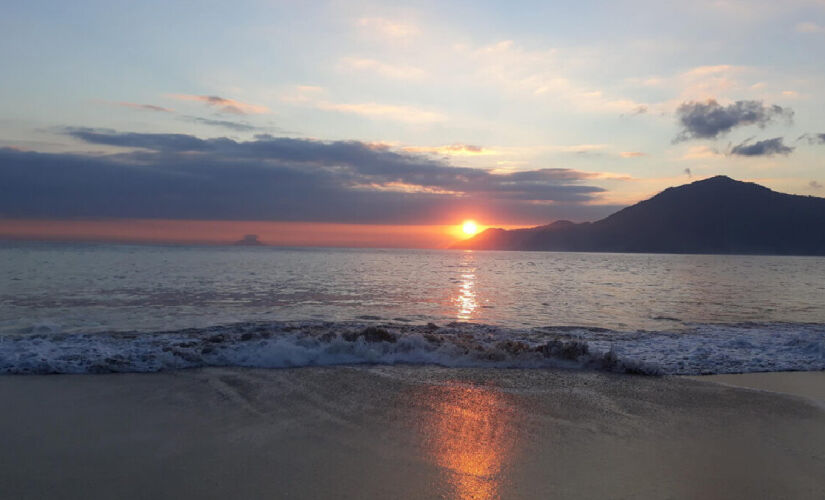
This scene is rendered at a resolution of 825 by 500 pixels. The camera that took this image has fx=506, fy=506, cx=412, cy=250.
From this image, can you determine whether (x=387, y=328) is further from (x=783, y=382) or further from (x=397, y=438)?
(x=783, y=382)

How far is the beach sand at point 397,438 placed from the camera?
5.09 m

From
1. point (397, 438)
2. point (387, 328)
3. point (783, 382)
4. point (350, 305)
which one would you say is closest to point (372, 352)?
point (387, 328)

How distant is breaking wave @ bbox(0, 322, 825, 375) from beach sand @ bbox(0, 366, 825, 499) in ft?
3.24

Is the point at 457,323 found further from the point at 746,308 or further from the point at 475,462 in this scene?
the point at 746,308

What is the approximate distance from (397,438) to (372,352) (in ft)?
16.9

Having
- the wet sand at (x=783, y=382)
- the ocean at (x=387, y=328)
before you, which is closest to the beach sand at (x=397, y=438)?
the wet sand at (x=783, y=382)

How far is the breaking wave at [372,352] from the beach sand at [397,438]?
99cm

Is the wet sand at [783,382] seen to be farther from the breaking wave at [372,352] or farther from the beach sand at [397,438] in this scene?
the beach sand at [397,438]

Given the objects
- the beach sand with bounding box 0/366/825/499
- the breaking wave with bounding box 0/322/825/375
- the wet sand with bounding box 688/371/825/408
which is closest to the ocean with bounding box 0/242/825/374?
the breaking wave with bounding box 0/322/825/375

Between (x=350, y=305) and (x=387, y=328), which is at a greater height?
(x=387, y=328)

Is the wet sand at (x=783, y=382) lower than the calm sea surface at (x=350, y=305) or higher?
higher

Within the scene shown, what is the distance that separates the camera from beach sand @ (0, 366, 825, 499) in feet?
16.7

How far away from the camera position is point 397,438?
6.37 metres

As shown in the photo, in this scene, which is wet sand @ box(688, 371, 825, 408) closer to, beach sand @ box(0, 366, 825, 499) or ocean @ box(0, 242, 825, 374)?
ocean @ box(0, 242, 825, 374)
